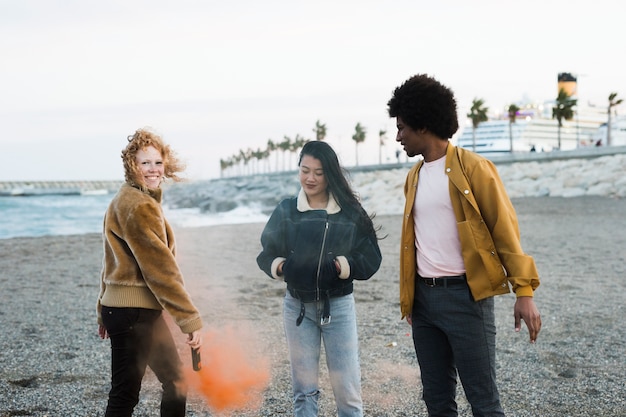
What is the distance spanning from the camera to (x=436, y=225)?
9.21 feet

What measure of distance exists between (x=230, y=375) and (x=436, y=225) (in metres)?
2.94

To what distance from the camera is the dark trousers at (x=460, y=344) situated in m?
2.70

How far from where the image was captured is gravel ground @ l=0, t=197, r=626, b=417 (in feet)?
14.7

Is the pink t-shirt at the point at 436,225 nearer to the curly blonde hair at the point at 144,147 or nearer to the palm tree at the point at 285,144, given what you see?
the curly blonde hair at the point at 144,147

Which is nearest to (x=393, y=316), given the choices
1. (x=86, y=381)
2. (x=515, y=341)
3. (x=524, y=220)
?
(x=515, y=341)

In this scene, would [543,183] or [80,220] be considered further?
[80,220]

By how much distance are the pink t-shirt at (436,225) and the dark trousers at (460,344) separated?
0.10 m

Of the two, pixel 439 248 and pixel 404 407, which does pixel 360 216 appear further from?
pixel 404 407

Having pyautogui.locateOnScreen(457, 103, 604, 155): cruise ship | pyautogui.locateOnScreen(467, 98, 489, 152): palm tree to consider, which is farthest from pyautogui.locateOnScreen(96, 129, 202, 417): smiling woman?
pyautogui.locateOnScreen(457, 103, 604, 155): cruise ship

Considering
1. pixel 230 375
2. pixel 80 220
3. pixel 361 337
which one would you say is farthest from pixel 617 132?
pixel 230 375

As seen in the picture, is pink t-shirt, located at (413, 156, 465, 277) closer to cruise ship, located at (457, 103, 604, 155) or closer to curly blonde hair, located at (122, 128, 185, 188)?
curly blonde hair, located at (122, 128, 185, 188)

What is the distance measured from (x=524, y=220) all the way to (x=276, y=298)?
13.0m

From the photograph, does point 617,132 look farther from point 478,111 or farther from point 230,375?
point 230,375

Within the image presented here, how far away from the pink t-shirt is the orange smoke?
2.26 metres
